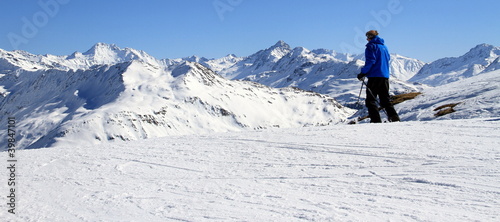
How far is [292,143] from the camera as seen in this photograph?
864 cm

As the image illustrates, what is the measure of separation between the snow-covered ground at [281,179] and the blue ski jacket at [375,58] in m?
2.97

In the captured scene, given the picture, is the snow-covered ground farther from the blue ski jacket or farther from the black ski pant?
the blue ski jacket

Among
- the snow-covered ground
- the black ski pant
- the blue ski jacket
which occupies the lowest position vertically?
the snow-covered ground

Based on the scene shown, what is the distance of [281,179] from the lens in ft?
19.5

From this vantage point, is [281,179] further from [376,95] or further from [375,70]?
[376,95]

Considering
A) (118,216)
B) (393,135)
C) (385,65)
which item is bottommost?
(118,216)

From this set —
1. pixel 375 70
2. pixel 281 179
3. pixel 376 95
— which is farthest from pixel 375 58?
pixel 281 179

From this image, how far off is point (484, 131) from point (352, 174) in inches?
191

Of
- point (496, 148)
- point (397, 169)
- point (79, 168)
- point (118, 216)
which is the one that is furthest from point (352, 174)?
point (79, 168)

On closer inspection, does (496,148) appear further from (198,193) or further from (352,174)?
(198,193)

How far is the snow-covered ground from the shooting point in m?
4.48

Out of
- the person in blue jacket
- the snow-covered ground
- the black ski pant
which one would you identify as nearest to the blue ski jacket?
the person in blue jacket

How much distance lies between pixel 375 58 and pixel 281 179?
294 inches

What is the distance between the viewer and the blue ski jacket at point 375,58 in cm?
1177
